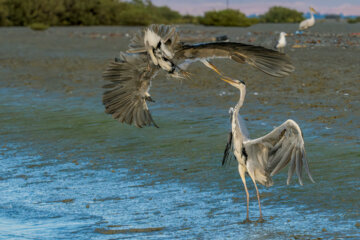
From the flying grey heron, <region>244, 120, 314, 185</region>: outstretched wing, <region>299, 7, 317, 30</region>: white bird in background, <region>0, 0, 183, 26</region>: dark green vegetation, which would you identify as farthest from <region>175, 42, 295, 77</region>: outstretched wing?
<region>0, 0, 183, 26</region>: dark green vegetation

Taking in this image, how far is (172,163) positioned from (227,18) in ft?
94.4

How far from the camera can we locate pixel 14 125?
38.1ft

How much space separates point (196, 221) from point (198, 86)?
28.8 ft

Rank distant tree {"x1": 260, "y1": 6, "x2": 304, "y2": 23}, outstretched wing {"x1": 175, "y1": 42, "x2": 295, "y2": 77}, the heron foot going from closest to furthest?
outstretched wing {"x1": 175, "y1": 42, "x2": 295, "y2": 77}, the heron foot, distant tree {"x1": 260, "y1": 6, "x2": 304, "y2": 23}

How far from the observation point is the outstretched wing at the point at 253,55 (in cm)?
565

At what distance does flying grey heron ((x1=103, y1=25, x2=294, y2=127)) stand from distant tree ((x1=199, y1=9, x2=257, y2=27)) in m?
29.1

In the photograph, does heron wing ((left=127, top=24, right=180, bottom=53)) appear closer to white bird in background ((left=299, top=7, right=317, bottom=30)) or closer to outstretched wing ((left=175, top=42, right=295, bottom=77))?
outstretched wing ((left=175, top=42, right=295, bottom=77))

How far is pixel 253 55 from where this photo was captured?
5.75 meters

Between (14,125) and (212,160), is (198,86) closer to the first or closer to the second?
(14,125)

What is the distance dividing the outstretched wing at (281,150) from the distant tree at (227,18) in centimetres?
2949

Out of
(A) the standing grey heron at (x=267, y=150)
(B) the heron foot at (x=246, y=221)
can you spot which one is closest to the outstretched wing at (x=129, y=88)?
(A) the standing grey heron at (x=267, y=150)

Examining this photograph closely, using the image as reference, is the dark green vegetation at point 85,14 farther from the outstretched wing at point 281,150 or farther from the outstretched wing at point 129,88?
the outstretched wing at point 281,150

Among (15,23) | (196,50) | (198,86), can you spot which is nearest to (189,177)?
(196,50)

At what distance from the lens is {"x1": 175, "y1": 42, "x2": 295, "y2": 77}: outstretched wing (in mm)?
5652
